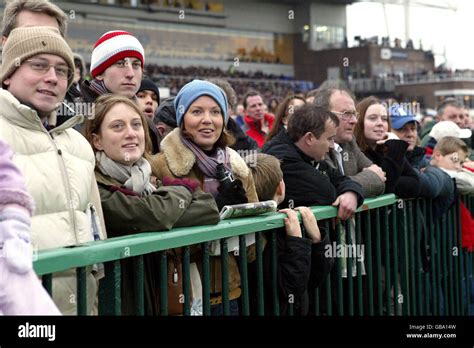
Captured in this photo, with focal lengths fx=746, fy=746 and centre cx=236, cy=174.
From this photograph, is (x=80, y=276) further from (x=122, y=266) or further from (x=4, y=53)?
(x=4, y=53)

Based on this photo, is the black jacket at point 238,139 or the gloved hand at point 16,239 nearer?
the gloved hand at point 16,239

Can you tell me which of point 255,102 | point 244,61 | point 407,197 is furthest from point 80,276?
point 244,61

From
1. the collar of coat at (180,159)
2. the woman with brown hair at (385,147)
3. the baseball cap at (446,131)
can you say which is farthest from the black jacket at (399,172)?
the baseball cap at (446,131)

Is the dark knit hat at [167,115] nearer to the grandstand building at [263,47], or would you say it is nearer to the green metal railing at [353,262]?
the green metal railing at [353,262]

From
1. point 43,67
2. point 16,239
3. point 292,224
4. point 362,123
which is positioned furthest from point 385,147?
point 16,239

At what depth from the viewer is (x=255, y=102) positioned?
908 centimetres

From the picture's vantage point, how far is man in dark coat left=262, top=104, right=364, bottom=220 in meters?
4.22

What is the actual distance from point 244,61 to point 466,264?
40.5 meters

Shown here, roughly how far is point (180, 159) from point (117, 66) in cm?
101

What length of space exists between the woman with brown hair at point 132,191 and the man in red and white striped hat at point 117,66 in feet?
2.62

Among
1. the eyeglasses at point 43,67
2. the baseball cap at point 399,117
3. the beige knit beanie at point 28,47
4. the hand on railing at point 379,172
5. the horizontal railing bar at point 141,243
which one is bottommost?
the horizontal railing bar at point 141,243

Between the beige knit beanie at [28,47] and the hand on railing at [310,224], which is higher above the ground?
the beige knit beanie at [28,47]

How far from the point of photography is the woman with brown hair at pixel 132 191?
297 cm

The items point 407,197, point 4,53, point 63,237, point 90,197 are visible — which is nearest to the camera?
point 63,237
